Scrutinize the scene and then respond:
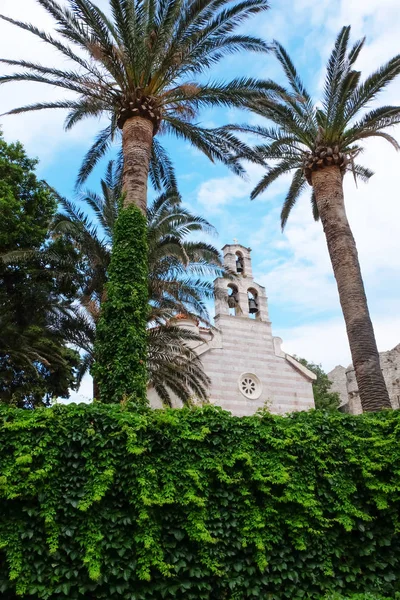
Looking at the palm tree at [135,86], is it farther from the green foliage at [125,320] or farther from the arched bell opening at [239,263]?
the arched bell opening at [239,263]

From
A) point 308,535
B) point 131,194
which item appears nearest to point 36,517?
point 308,535

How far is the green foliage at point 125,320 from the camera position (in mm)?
9539

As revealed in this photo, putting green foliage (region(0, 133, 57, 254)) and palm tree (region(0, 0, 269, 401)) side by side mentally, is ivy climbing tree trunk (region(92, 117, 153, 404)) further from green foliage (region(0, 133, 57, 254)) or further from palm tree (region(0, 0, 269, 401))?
green foliage (region(0, 133, 57, 254))

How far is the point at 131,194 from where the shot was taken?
11148mm

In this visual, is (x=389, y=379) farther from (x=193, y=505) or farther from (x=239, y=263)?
(x=193, y=505)

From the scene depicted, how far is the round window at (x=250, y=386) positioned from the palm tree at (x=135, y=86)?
1423 cm

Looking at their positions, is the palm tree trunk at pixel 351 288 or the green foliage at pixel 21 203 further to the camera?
the green foliage at pixel 21 203

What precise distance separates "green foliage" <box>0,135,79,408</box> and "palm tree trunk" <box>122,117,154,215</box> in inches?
173

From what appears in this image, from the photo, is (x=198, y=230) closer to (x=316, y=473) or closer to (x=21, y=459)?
(x=316, y=473)

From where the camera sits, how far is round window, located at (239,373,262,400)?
79.2ft

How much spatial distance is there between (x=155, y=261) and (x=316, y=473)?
8484mm

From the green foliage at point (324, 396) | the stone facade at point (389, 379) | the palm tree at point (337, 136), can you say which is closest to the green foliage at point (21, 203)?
the palm tree at point (337, 136)

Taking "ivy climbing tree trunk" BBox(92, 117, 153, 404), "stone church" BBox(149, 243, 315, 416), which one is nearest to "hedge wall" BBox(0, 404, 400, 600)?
"ivy climbing tree trunk" BBox(92, 117, 153, 404)

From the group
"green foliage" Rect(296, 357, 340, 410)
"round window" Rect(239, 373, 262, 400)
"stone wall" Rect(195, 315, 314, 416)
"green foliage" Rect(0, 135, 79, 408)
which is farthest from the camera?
"green foliage" Rect(296, 357, 340, 410)
